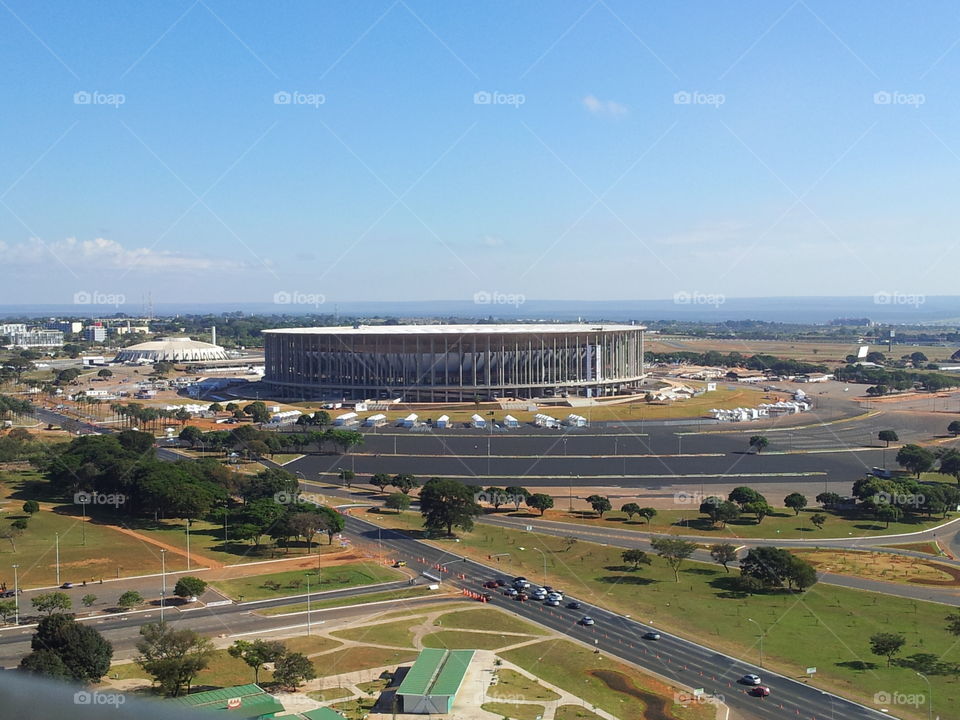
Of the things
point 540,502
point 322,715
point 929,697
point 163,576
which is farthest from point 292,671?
point 540,502

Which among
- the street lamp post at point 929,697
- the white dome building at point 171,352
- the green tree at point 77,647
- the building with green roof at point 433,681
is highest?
the white dome building at point 171,352

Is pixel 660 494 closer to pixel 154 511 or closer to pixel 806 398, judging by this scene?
pixel 154 511

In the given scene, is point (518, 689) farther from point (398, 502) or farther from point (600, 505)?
point (398, 502)

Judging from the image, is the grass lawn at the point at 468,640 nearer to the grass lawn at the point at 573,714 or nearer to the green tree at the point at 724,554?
the grass lawn at the point at 573,714

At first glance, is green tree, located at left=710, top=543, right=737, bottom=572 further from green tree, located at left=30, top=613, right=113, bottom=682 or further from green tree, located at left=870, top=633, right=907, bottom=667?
green tree, located at left=30, top=613, right=113, bottom=682

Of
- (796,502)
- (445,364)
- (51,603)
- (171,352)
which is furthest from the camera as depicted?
(171,352)

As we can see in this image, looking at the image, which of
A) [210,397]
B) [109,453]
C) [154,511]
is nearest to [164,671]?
[154,511]

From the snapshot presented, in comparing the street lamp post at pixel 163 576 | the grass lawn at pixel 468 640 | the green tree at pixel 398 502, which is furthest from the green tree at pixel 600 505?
the street lamp post at pixel 163 576
